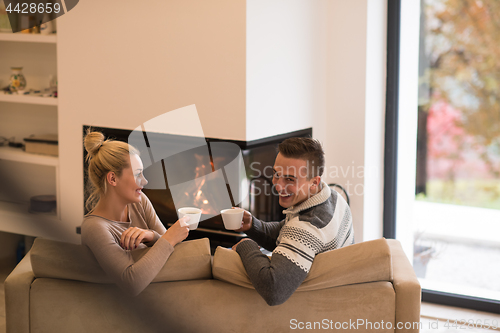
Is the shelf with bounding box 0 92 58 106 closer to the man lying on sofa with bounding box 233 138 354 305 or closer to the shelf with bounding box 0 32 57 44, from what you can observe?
the shelf with bounding box 0 32 57 44

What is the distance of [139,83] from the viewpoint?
2566mm

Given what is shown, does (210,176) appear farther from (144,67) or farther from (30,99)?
(30,99)

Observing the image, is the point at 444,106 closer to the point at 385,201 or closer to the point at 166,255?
the point at 385,201

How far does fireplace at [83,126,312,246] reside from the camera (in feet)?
8.23

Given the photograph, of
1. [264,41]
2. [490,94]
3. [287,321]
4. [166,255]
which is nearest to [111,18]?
[264,41]

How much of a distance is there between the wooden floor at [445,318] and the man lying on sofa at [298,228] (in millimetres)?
1207

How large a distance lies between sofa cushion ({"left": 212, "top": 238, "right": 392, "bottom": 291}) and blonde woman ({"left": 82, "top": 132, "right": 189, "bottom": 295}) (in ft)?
0.65

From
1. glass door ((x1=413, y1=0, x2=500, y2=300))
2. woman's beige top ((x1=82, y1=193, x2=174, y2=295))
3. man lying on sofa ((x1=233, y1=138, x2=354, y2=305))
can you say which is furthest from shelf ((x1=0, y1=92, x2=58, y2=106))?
glass door ((x1=413, y1=0, x2=500, y2=300))

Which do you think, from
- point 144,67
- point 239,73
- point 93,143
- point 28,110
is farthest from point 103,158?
point 28,110

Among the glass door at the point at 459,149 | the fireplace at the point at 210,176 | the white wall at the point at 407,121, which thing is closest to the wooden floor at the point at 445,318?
the glass door at the point at 459,149

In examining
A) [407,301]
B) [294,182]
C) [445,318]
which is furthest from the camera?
[445,318]

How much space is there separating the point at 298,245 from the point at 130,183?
0.65 meters

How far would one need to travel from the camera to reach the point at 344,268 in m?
1.40

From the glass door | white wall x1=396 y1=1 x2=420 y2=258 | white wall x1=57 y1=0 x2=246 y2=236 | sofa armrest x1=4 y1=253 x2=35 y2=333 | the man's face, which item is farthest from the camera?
white wall x1=396 y1=1 x2=420 y2=258
